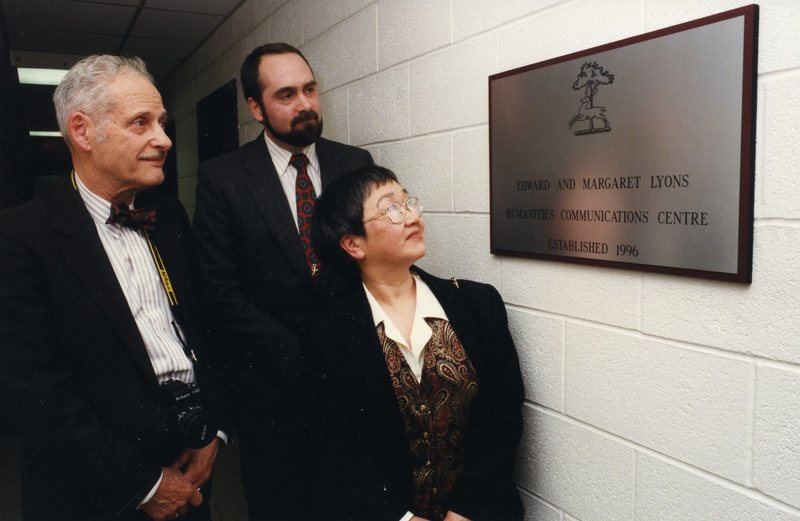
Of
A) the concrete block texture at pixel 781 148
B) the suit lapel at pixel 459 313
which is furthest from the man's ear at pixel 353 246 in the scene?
the concrete block texture at pixel 781 148

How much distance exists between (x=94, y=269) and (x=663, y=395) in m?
1.39

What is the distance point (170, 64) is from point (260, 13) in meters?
2.46

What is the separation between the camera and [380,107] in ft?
7.24

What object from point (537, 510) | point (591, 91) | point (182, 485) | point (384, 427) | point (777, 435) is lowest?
point (537, 510)

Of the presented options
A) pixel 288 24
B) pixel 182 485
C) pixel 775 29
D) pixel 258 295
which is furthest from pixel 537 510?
pixel 288 24

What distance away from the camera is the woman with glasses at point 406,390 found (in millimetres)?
1476

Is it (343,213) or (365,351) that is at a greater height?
(343,213)

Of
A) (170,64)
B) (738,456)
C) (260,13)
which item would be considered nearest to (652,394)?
(738,456)

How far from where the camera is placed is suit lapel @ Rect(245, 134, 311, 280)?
6.19 ft

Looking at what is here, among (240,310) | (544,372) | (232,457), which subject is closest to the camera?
(544,372)

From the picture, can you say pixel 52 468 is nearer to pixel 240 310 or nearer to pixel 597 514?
pixel 240 310

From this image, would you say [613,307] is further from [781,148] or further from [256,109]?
[256,109]

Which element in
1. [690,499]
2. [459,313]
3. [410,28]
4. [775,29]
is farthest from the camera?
[410,28]

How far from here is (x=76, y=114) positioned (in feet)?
4.95
